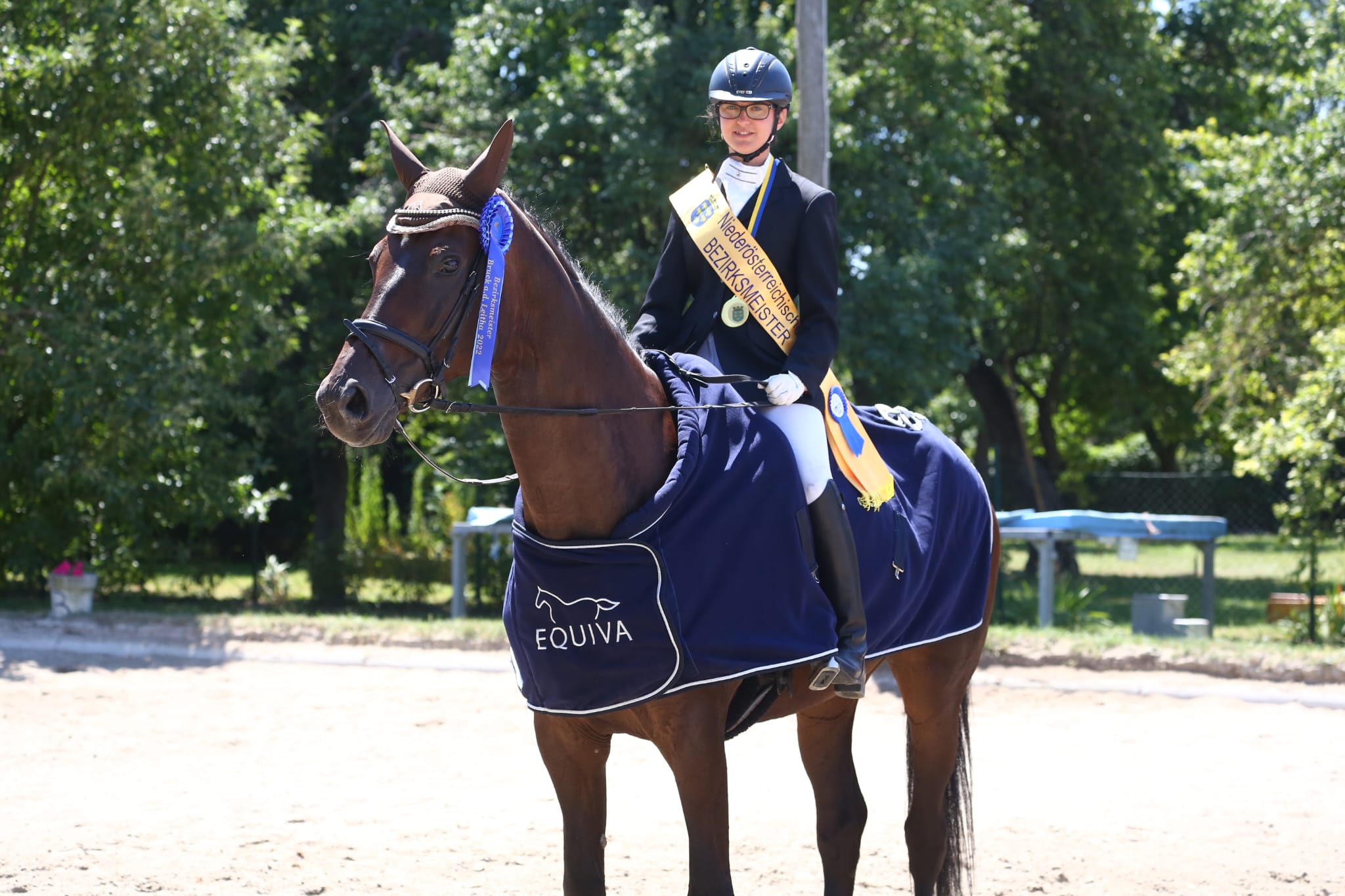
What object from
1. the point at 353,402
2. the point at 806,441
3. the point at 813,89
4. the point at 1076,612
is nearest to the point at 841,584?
the point at 806,441

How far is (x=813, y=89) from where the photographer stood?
10586mm

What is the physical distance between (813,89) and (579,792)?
26.4ft

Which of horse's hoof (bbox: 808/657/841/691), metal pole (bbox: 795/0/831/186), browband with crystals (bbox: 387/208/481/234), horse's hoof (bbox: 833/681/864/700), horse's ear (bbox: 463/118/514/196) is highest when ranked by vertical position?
metal pole (bbox: 795/0/831/186)

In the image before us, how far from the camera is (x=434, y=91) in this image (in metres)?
17.4

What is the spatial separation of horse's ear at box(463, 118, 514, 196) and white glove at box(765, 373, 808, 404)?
1.04 metres

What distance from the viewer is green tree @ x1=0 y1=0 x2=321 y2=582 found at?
13.2 m

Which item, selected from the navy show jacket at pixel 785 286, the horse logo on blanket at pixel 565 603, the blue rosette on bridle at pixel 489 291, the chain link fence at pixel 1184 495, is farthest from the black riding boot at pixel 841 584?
the chain link fence at pixel 1184 495

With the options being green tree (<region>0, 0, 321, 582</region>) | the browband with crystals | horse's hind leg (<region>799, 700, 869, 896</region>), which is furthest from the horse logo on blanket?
green tree (<region>0, 0, 321, 582</region>)

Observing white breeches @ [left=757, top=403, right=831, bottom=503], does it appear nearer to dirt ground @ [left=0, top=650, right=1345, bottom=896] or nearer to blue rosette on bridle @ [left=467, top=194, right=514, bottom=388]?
blue rosette on bridle @ [left=467, top=194, right=514, bottom=388]

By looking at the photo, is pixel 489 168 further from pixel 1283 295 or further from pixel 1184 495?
pixel 1184 495

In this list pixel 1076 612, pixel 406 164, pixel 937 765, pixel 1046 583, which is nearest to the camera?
pixel 406 164

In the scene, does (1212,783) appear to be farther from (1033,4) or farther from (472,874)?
(1033,4)

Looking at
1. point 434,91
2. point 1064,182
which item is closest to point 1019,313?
point 1064,182

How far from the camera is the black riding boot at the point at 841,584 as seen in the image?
3.84 m
